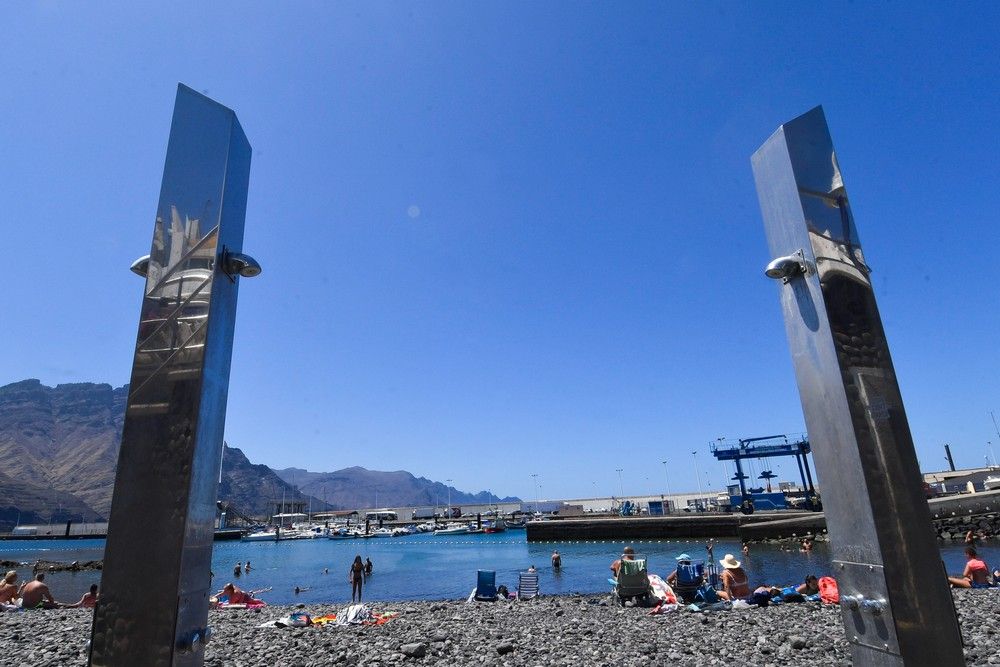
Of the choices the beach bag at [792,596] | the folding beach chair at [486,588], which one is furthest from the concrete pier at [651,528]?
the beach bag at [792,596]

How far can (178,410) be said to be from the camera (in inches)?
97.0

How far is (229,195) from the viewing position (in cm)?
285

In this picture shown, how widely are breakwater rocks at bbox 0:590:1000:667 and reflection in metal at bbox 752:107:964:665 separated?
237 inches

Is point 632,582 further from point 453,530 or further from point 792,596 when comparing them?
point 453,530

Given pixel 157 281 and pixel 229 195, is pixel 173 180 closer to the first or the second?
pixel 229 195

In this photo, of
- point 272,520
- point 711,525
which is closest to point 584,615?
point 711,525

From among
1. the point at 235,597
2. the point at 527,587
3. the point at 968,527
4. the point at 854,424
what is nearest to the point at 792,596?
the point at 527,587

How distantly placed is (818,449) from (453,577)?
1354 inches

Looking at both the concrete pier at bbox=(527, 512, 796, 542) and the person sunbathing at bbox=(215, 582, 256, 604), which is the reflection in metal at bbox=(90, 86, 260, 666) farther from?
the concrete pier at bbox=(527, 512, 796, 542)

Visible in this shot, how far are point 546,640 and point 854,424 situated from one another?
8.69m

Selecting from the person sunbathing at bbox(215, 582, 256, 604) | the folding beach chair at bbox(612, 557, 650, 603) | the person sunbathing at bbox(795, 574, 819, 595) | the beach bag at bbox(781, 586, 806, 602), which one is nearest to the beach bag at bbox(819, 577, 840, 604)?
the beach bag at bbox(781, 586, 806, 602)

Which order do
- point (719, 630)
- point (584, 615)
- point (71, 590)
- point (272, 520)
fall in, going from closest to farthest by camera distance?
point (719, 630) < point (584, 615) < point (71, 590) < point (272, 520)

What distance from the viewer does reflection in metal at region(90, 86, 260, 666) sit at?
225 cm

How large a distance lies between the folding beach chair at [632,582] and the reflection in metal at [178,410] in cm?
→ 1453
